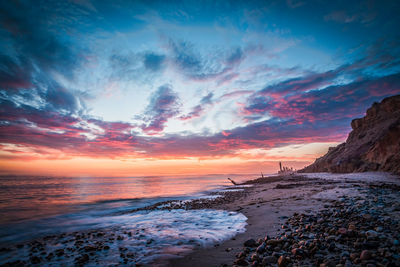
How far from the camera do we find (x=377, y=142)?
2609 centimetres

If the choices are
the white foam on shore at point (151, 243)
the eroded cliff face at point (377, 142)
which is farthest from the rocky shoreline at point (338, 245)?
the eroded cliff face at point (377, 142)

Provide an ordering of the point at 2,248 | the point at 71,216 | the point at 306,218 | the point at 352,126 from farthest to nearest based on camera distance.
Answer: the point at 352,126 → the point at 71,216 → the point at 2,248 → the point at 306,218

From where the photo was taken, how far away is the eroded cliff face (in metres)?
23.5

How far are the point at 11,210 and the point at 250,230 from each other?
900 inches

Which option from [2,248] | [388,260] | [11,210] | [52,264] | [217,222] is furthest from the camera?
[11,210]

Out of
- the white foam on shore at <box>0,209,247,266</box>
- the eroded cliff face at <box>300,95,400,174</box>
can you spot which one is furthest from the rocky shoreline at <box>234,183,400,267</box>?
the eroded cliff face at <box>300,95,400,174</box>

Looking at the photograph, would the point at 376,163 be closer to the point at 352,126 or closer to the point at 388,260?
the point at 352,126

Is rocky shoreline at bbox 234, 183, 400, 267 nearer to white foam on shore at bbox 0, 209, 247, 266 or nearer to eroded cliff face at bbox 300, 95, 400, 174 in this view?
white foam on shore at bbox 0, 209, 247, 266

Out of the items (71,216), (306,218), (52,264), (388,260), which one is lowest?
(71,216)

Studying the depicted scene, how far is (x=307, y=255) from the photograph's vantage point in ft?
13.9

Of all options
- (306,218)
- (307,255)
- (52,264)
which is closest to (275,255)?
(307,255)

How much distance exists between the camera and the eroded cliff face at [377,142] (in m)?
23.5

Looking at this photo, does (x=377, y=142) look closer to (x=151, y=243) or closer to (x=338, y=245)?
(x=338, y=245)

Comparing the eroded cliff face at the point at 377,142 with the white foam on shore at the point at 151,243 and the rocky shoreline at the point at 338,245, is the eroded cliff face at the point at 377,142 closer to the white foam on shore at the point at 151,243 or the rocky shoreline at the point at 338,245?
the rocky shoreline at the point at 338,245
